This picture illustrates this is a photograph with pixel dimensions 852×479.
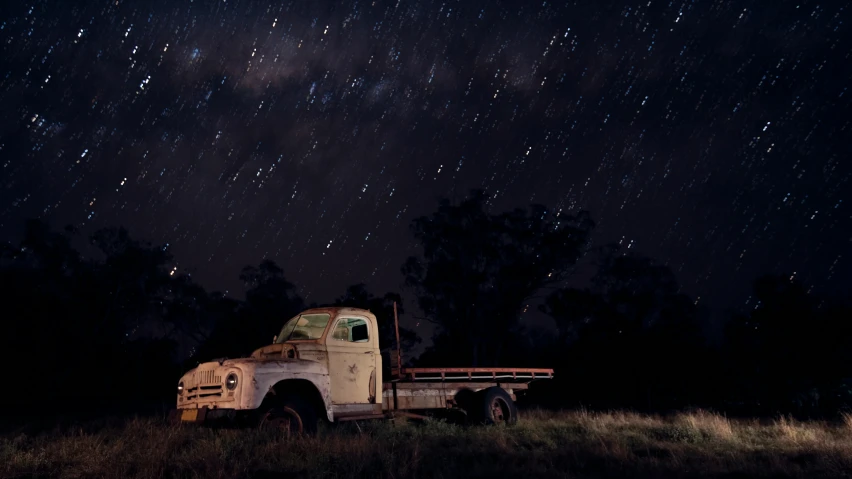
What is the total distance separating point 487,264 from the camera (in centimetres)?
3794

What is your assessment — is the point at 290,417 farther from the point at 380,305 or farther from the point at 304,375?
the point at 380,305

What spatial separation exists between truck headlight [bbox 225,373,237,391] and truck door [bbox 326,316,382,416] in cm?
174

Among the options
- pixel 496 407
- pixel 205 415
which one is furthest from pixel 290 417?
pixel 496 407

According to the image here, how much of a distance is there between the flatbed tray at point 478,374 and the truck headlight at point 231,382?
3597 mm

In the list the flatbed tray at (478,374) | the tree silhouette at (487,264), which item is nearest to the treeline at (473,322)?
the tree silhouette at (487,264)

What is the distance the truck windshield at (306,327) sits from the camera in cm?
1144

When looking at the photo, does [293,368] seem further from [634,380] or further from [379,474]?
[634,380]

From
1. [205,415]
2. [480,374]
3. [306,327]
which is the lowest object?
[205,415]

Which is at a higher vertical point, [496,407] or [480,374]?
[480,374]

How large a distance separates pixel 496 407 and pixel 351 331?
13.0 feet

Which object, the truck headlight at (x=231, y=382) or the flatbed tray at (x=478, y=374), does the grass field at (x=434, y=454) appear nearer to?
the truck headlight at (x=231, y=382)

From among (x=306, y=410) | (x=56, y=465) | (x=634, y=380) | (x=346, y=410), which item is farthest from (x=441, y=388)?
(x=634, y=380)

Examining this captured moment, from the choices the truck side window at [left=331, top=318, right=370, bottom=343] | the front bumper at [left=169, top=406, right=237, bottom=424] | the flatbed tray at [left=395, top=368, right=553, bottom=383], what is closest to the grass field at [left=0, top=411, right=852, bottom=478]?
the front bumper at [left=169, top=406, right=237, bottom=424]

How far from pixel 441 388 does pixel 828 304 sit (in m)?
23.4
